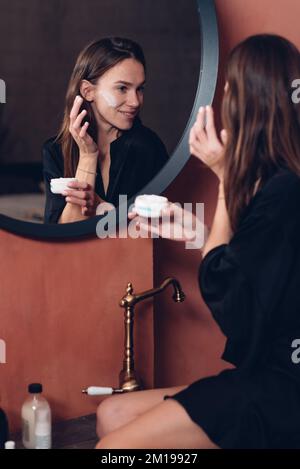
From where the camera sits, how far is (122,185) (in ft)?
6.15

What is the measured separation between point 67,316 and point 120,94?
54cm

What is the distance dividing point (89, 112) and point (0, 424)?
0.73 metres

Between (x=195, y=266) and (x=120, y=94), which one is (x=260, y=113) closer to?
(x=120, y=94)

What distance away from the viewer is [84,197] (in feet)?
6.00

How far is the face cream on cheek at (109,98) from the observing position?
5.90 ft

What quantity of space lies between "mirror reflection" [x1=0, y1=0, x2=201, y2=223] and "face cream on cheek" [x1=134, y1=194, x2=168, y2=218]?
149 mm

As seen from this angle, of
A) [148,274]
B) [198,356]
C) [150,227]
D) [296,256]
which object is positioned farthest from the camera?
[198,356]

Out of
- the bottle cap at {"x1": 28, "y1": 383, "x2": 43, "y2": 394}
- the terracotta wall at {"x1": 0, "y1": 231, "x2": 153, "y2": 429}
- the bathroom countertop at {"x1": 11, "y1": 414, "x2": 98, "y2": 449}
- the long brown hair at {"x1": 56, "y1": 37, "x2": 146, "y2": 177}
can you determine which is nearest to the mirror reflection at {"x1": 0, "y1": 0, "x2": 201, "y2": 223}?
the long brown hair at {"x1": 56, "y1": 37, "x2": 146, "y2": 177}

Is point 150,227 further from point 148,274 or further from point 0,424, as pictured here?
point 0,424

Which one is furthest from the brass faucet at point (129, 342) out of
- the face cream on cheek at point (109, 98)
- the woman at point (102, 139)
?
the face cream on cheek at point (109, 98)

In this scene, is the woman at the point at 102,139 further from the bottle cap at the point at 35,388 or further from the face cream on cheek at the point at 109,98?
the bottle cap at the point at 35,388

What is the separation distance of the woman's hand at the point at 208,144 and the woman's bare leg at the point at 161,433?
1.68 ft

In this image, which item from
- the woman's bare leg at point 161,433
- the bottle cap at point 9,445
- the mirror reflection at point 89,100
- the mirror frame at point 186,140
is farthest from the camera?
the mirror frame at point 186,140

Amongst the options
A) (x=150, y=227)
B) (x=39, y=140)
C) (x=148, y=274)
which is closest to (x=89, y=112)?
(x=39, y=140)
